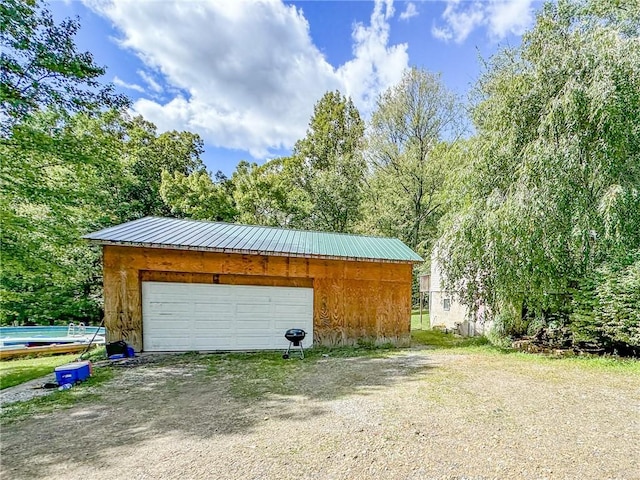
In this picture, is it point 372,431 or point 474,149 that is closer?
point 372,431

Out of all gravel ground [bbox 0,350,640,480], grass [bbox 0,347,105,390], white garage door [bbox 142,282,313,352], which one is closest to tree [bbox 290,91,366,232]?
white garage door [bbox 142,282,313,352]

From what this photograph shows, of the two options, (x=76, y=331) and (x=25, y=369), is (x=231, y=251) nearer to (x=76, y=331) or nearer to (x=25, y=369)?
(x=25, y=369)

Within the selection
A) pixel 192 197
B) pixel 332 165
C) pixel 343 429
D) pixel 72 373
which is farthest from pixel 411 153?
pixel 72 373

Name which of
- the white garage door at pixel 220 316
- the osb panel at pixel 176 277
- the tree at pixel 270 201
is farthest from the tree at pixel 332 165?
the osb panel at pixel 176 277

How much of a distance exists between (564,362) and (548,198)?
11.1ft

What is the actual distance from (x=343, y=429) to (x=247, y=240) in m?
5.70

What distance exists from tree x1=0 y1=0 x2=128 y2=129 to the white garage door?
4109 millimetres

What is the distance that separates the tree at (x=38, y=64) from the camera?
215 inches

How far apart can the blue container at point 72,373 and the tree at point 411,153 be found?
45.0 feet

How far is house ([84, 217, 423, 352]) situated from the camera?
7023 millimetres

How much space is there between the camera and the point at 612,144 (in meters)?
6.34

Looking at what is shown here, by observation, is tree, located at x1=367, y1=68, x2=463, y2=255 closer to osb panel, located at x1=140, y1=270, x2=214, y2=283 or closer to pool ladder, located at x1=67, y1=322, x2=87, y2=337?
osb panel, located at x1=140, y1=270, x2=214, y2=283

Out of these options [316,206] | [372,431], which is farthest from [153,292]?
[316,206]

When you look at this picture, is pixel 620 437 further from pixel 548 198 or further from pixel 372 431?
pixel 548 198
